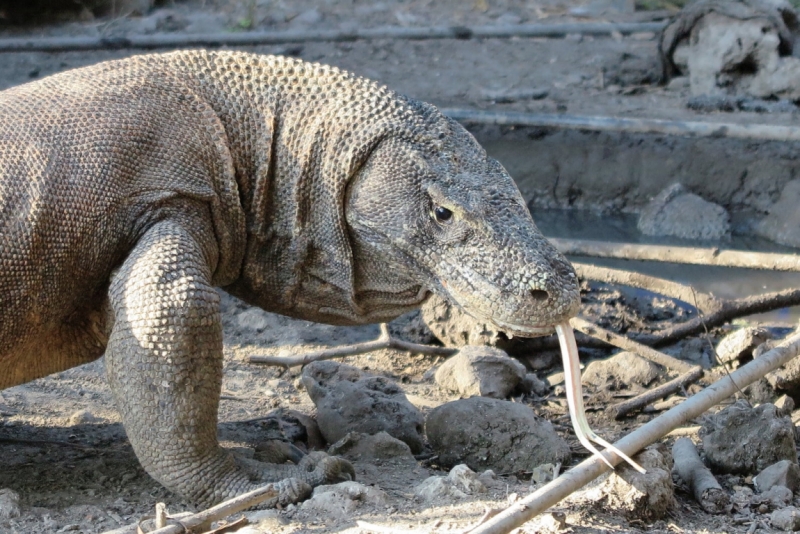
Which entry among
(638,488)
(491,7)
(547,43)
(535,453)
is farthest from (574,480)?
(491,7)

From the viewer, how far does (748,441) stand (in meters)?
3.73

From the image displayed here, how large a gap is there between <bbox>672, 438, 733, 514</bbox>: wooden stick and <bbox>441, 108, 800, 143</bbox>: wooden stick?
10.5 ft

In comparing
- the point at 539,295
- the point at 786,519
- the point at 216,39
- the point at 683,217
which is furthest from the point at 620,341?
the point at 216,39

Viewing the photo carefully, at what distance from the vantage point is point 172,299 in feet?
9.93

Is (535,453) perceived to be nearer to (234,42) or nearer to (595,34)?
(234,42)

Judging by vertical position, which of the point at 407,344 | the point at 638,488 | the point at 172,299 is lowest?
the point at 407,344

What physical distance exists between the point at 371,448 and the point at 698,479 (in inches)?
44.3

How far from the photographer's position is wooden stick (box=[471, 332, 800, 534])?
99.6 inches

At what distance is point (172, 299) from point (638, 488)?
56.5 inches

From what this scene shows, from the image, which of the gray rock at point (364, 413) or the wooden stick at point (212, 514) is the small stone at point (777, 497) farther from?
the wooden stick at point (212, 514)

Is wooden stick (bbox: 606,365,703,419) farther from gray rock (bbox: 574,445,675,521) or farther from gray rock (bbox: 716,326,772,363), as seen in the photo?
gray rock (bbox: 574,445,675,521)

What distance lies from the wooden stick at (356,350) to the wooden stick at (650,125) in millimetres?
1838

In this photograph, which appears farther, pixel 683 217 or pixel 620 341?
pixel 683 217

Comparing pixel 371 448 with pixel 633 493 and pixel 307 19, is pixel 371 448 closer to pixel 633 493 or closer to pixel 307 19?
pixel 633 493
